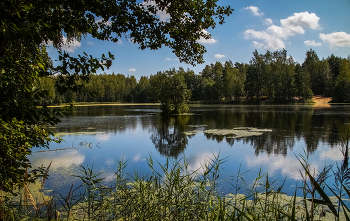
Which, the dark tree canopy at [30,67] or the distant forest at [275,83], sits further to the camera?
the distant forest at [275,83]

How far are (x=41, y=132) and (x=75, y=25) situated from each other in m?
1.49

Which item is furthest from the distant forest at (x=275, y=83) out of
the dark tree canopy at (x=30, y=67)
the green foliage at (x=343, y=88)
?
the dark tree canopy at (x=30, y=67)

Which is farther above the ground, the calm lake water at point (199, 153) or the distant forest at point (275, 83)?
the distant forest at point (275, 83)

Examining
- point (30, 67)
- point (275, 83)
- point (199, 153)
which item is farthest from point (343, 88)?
point (30, 67)

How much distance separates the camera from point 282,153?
1035 cm

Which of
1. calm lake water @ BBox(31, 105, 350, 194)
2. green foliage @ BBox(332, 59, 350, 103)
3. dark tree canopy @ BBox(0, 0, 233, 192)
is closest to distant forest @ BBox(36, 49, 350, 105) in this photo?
green foliage @ BBox(332, 59, 350, 103)

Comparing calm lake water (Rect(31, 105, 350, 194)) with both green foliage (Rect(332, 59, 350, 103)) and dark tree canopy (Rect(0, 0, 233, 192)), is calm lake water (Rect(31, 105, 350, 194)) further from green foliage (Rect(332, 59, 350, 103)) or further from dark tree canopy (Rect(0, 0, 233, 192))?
green foliage (Rect(332, 59, 350, 103))

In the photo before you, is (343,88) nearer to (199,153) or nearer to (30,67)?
(199,153)

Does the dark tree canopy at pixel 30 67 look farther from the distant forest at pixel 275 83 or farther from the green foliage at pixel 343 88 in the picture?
the green foliage at pixel 343 88

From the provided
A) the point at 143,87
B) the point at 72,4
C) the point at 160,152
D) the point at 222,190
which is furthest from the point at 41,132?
the point at 143,87

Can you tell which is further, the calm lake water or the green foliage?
the green foliage

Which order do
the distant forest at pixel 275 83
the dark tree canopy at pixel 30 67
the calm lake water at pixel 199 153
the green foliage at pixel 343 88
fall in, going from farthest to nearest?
the distant forest at pixel 275 83, the green foliage at pixel 343 88, the calm lake water at pixel 199 153, the dark tree canopy at pixel 30 67

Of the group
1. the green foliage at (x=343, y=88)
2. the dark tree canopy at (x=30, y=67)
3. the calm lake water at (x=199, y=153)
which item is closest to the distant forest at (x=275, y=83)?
the green foliage at (x=343, y=88)

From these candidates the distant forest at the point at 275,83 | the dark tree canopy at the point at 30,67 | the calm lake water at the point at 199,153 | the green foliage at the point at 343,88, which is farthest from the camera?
the distant forest at the point at 275,83
